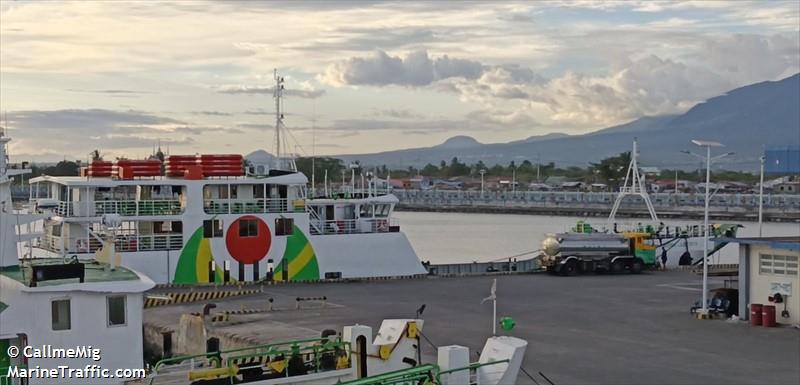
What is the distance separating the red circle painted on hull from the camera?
33031 millimetres

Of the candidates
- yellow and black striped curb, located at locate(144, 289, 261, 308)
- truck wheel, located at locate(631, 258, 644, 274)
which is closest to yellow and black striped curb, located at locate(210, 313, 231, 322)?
yellow and black striped curb, located at locate(144, 289, 261, 308)

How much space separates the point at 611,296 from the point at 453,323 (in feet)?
25.6

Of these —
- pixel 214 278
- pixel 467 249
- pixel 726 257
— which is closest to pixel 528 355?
pixel 214 278

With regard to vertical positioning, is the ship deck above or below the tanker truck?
below

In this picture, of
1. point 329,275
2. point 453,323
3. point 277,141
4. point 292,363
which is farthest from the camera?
point 277,141

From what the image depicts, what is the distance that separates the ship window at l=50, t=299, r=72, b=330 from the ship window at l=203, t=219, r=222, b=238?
19.2 m

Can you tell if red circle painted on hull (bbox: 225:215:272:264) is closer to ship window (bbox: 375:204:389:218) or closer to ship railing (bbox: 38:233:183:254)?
ship railing (bbox: 38:233:183:254)

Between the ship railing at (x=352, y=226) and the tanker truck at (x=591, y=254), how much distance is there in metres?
6.22

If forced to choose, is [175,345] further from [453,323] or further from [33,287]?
[33,287]

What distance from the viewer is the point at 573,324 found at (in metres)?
24.8

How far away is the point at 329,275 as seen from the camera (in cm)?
3522

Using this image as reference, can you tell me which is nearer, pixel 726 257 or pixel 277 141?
pixel 277 141

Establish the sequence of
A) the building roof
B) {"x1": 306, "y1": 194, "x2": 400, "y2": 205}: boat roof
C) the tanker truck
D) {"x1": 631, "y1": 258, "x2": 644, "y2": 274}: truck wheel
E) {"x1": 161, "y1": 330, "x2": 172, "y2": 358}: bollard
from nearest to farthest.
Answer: the building roof < {"x1": 161, "y1": 330, "x2": 172, "y2": 358}: bollard < {"x1": 306, "y1": 194, "x2": 400, "y2": 205}: boat roof < the tanker truck < {"x1": 631, "y1": 258, "x2": 644, "y2": 274}: truck wheel

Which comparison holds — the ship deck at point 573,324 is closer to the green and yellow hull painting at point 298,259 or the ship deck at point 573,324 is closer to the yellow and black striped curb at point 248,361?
the green and yellow hull painting at point 298,259
